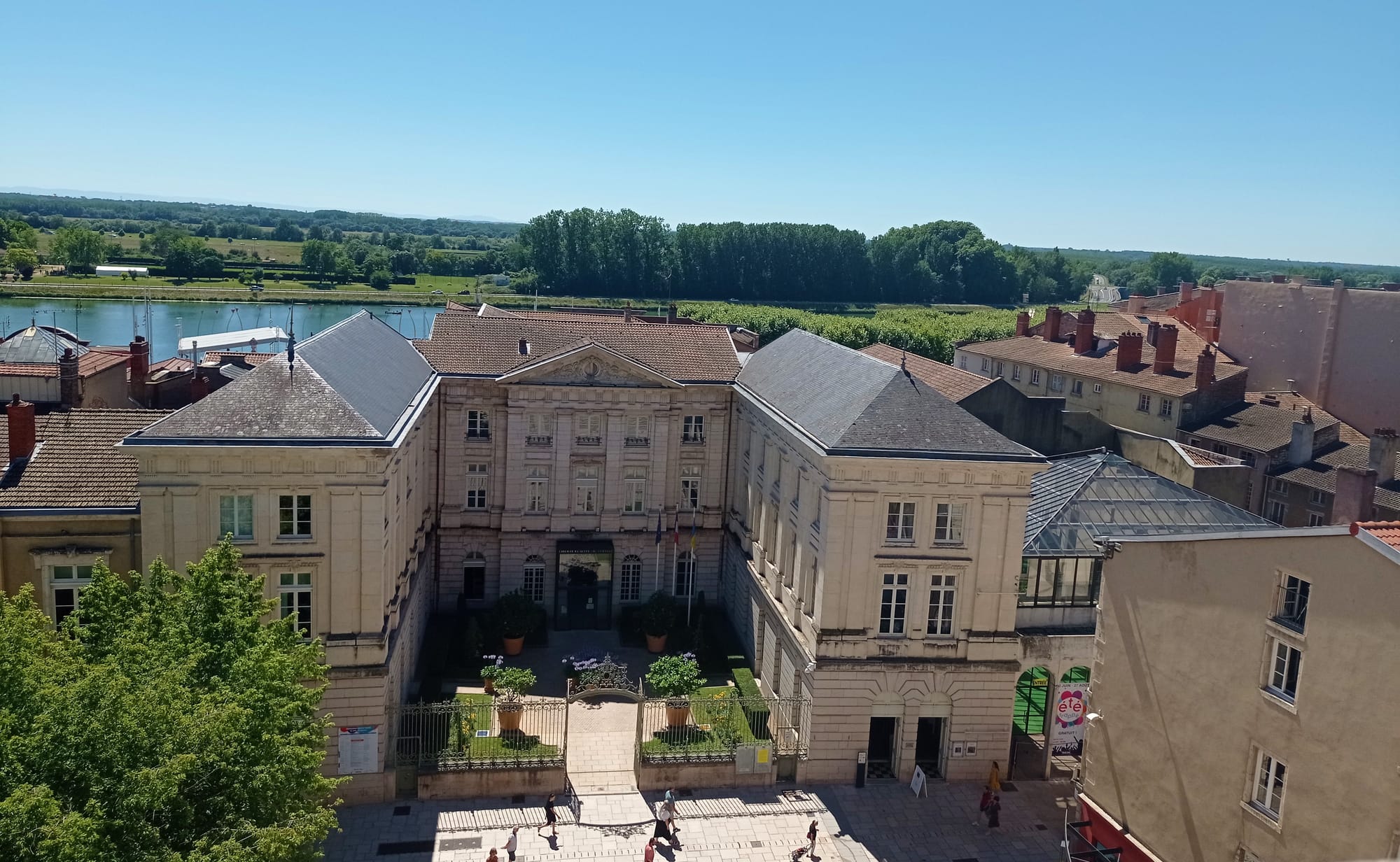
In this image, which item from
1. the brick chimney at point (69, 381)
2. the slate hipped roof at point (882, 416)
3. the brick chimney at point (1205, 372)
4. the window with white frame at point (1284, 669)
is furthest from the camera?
the brick chimney at point (1205, 372)

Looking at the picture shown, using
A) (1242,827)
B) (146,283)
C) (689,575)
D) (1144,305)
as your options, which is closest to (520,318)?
(689,575)

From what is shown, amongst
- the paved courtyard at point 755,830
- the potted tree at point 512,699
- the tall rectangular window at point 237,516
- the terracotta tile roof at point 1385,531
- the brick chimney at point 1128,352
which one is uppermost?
the brick chimney at point 1128,352

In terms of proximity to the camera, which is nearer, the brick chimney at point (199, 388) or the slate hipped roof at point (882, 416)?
the slate hipped roof at point (882, 416)

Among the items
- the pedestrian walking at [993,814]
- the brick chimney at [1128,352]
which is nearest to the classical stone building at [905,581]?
the pedestrian walking at [993,814]

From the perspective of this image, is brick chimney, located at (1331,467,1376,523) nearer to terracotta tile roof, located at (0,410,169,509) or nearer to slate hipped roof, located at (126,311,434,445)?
slate hipped roof, located at (126,311,434,445)

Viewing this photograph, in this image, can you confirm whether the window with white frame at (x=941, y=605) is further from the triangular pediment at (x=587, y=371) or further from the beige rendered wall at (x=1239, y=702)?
the triangular pediment at (x=587, y=371)

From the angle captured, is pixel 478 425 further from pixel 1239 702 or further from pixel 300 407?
pixel 1239 702
